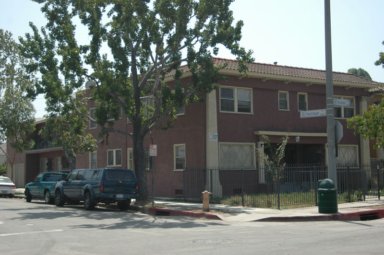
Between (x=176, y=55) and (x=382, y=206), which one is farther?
(x=176, y=55)

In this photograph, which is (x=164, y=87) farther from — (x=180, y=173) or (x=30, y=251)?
(x=30, y=251)

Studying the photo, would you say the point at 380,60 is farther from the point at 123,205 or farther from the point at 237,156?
the point at 123,205

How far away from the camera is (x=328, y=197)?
19219 millimetres

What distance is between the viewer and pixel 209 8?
2417 centimetres

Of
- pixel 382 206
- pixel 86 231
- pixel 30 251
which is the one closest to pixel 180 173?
pixel 382 206

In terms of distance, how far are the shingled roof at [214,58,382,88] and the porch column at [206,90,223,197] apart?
1979 millimetres

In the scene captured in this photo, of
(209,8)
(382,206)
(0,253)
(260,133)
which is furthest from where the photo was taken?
(260,133)

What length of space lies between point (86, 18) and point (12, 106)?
16.9 m

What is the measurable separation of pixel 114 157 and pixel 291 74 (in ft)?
40.8

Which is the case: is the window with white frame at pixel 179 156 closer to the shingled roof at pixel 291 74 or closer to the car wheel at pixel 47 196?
the shingled roof at pixel 291 74

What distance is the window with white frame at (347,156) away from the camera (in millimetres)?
32831

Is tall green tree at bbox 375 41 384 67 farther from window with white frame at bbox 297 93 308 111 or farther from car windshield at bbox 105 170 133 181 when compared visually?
car windshield at bbox 105 170 133 181

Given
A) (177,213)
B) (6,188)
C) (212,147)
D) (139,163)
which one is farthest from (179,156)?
(6,188)

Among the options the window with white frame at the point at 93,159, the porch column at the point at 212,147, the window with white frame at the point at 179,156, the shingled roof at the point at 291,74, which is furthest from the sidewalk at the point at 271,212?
the window with white frame at the point at 93,159
